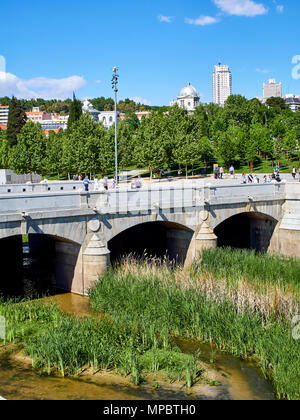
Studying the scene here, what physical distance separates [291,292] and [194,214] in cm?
948

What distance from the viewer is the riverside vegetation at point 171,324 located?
14547 mm

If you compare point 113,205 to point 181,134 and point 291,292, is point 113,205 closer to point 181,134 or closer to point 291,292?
point 291,292

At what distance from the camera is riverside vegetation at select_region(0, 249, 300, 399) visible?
47.7 feet

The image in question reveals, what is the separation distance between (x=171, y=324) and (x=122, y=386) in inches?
165

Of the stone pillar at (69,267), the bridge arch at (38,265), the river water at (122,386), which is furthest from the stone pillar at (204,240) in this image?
the river water at (122,386)

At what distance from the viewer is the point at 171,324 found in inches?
698

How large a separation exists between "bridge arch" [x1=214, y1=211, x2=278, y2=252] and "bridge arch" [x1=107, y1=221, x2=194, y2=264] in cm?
457

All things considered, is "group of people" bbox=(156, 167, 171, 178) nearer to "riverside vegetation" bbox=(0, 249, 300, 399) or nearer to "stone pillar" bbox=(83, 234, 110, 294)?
"stone pillar" bbox=(83, 234, 110, 294)

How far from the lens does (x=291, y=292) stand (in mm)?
19562

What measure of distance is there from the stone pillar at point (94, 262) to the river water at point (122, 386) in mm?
7400

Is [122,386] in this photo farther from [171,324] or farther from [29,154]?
[29,154]

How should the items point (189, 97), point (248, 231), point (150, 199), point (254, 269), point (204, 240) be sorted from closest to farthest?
point (254, 269), point (150, 199), point (204, 240), point (248, 231), point (189, 97)

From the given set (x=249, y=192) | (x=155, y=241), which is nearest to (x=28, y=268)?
(x=155, y=241)

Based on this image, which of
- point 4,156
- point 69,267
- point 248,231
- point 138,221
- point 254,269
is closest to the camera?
point 254,269
